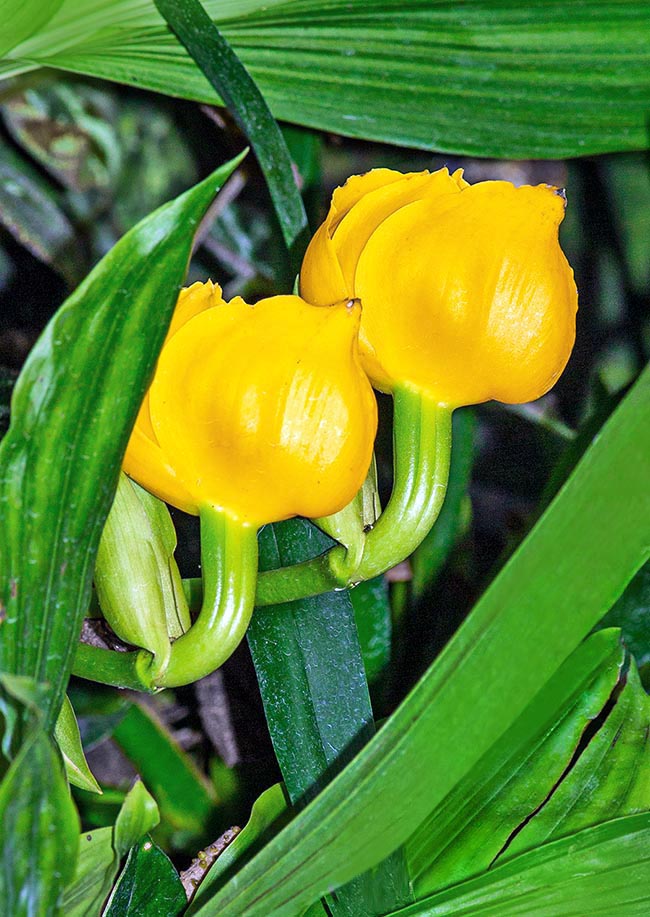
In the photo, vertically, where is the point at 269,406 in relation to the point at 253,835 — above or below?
above

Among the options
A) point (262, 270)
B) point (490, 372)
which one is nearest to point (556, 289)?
point (490, 372)

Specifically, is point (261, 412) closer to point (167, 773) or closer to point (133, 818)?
point (133, 818)

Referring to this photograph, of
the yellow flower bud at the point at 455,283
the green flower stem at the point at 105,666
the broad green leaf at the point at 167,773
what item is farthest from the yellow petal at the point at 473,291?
the broad green leaf at the point at 167,773

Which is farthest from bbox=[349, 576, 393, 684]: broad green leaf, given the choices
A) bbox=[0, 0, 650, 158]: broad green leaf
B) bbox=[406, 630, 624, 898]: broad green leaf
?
bbox=[0, 0, 650, 158]: broad green leaf

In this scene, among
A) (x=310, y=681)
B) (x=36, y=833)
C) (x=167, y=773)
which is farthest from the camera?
(x=167, y=773)

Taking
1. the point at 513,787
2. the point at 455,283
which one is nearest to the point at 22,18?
the point at 455,283

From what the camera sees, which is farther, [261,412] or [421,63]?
[421,63]
